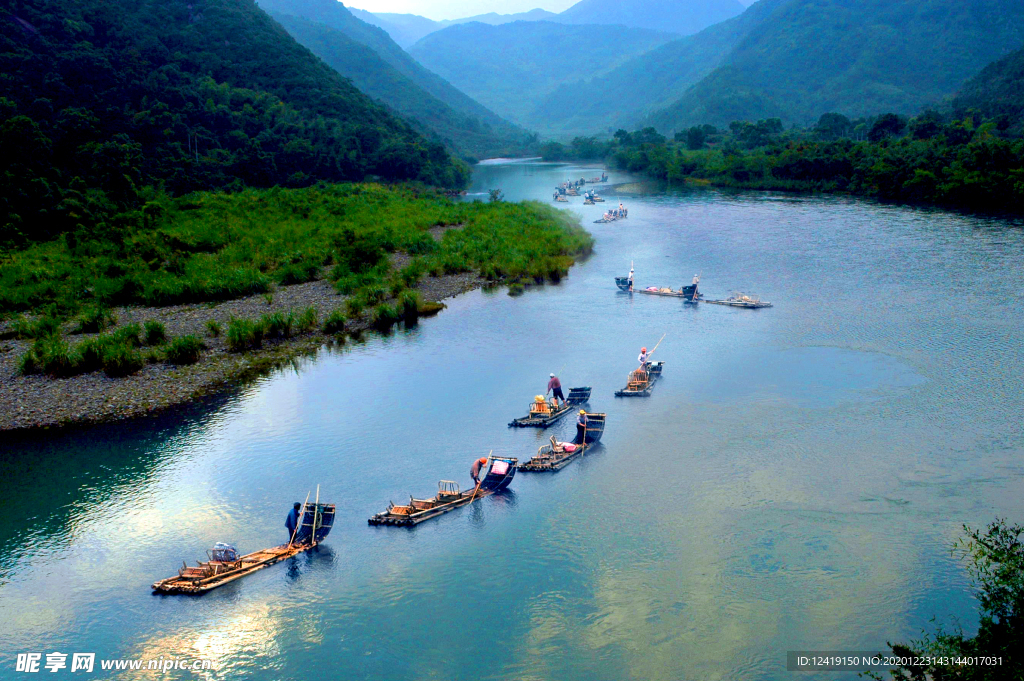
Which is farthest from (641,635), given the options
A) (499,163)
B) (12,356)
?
(499,163)

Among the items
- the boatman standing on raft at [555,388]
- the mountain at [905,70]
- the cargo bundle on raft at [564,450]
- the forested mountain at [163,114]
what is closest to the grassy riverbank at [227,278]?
the forested mountain at [163,114]

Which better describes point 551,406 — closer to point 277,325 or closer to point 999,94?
point 277,325

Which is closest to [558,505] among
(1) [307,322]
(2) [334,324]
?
(2) [334,324]

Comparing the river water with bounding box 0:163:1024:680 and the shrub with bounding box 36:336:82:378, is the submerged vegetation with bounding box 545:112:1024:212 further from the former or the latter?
the shrub with bounding box 36:336:82:378

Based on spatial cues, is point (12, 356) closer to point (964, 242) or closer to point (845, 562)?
point (845, 562)

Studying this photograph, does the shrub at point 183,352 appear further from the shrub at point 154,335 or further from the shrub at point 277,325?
the shrub at point 277,325

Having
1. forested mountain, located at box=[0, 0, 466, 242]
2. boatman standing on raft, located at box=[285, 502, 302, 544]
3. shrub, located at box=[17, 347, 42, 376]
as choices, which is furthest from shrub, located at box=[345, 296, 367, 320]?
forested mountain, located at box=[0, 0, 466, 242]
